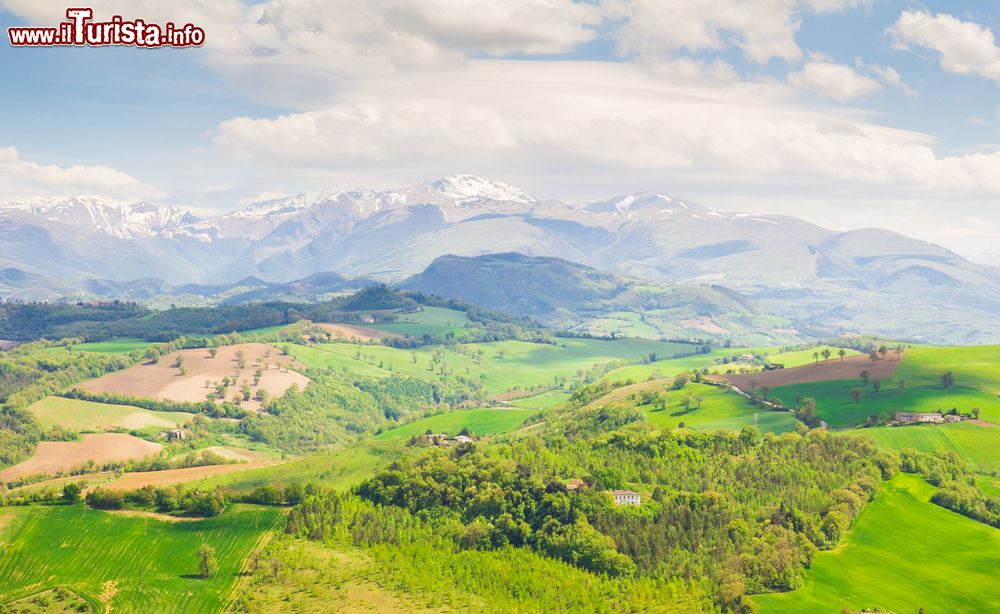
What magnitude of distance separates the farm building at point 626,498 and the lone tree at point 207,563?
49765mm

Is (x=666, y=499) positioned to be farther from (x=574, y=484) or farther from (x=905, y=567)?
(x=905, y=567)

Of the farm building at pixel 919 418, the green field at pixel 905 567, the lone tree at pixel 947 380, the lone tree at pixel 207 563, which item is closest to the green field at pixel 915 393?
the lone tree at pixel 947 380

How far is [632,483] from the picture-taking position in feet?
438

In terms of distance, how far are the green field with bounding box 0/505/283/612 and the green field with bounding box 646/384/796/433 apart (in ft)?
267

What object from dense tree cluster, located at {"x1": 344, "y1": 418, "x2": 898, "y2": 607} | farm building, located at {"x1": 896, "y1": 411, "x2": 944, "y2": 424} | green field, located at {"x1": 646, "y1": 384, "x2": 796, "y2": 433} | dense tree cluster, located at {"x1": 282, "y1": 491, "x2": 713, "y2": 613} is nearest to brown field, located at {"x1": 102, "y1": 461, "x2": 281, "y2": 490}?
dense tree cluster, located at {"x1": 344, "y1": 418, "x2": 898, "y2": 607}

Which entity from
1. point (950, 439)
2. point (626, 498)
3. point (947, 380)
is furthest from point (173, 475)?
point (947, 380)

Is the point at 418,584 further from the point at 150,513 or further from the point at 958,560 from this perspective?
the point at 958,560

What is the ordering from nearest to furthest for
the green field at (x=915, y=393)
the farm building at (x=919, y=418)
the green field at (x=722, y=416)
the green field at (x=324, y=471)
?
the green field at (x=324, y=471) < the farm building at (x=919, y=418) < the green field at (x=722, y=416) < the green field at (x=915, y=393)

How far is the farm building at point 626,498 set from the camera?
12425cm

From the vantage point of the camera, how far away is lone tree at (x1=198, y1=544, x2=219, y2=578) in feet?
→ 352

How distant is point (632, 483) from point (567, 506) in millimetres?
16687

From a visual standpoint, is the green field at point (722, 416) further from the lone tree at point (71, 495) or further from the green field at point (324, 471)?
the lone tree at point (71, 495)

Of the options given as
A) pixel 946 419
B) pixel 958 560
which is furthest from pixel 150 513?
pixel 946 419

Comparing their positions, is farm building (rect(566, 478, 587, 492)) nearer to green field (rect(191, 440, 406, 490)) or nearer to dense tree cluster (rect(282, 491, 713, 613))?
dense tree cluster (rect(282, 491, 713, 613))
